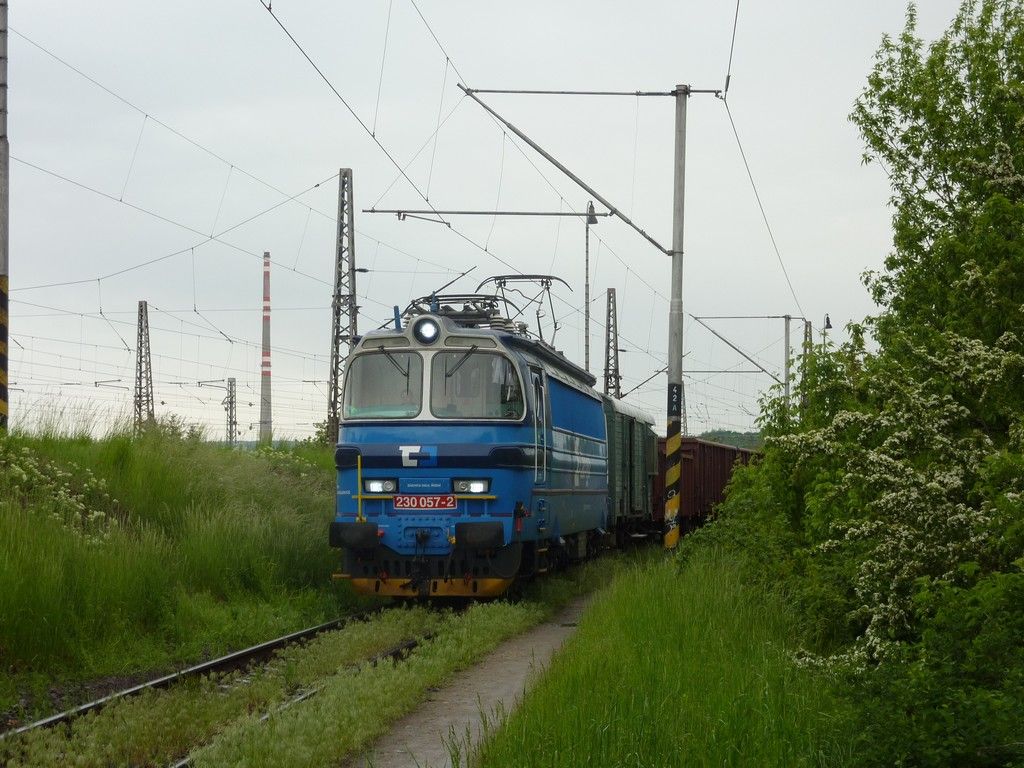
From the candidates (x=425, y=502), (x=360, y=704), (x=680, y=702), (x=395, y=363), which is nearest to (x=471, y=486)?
(x=425, y=502)

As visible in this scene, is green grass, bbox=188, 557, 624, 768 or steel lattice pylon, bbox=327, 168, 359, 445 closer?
green grass, bbox=188, 557, 624, 768

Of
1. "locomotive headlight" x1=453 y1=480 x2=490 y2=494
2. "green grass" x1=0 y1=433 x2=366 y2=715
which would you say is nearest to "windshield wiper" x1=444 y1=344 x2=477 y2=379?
"locomotive headlight" x1=453 y1=480 x2=490 y2=494

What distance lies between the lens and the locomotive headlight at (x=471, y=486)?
1386 cm

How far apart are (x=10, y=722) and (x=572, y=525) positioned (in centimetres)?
1017

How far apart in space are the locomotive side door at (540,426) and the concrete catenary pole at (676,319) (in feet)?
14.9

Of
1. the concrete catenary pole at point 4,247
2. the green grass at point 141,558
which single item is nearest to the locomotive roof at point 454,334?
the green grass at point 141,558

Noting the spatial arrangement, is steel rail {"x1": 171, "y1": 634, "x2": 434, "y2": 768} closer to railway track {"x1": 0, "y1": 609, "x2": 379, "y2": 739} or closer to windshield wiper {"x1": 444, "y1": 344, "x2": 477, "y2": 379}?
railway track {"x1": 0, "y1": 609, "x2": 379, "y2": 739}

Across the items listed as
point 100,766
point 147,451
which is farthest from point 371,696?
point 147,451

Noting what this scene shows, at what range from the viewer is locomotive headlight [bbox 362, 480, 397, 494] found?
13945 millimetres

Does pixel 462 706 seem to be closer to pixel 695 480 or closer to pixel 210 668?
pixel 210 668

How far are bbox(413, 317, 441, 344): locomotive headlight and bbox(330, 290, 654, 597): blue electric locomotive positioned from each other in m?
0.01

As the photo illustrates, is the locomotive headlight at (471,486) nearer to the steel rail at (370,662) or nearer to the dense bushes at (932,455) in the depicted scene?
the steel rail at (370,662)

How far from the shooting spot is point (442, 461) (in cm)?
1389

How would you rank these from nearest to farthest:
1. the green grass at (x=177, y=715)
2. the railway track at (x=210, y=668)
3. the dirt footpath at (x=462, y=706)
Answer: the green grass at (x=177, y=715) < the dirt footpath at (x=462, y=706) < the railway track at (x=210, y=668)
